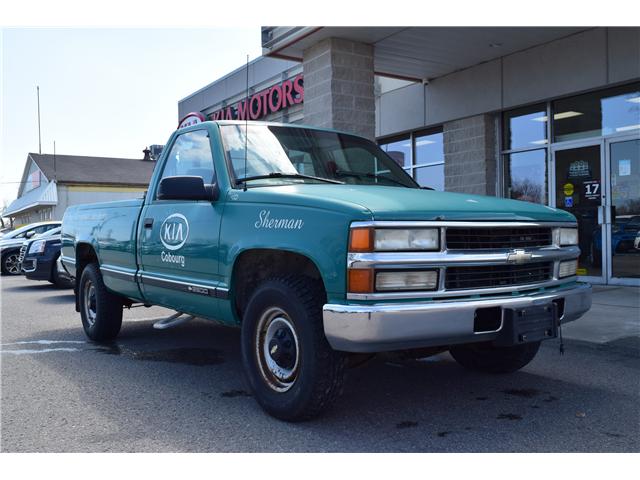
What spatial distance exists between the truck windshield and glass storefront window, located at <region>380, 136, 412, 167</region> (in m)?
8.12

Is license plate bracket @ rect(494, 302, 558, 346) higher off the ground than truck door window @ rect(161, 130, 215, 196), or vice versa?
truck door window @ rect(161, 130, 215, 196)

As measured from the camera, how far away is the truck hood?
3268 millimetres

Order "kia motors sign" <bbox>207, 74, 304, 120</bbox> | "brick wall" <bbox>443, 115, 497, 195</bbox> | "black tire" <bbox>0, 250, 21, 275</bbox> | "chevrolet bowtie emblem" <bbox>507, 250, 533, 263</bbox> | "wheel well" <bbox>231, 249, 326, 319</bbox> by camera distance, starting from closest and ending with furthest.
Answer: "chevrolet bowtie emblem" <bbox>507, 250, 533, 263</bbox> < "wheel well" <bbox>231, 249, 326, 319</bbox> < "brick wall" <bbox>443, 115, 497, 195</bbox> < "kia motors sign" <bbox>207, 74, 304, 120</bbox> < "black tire" <bbox>0, 250, 21, 275</bbox>

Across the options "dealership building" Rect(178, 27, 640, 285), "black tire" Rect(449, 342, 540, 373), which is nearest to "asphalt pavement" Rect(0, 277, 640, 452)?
"black tire" Rect(449, 342, 540, 373)

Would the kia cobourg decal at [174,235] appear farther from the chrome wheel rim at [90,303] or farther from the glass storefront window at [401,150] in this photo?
the glass storefront window at [401,150]

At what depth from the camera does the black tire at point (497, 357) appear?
14.8 ft

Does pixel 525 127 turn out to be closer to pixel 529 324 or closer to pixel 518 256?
pixel 518 256

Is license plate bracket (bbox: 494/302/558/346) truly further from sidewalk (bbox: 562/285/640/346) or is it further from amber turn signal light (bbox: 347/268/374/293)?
sidewalk (bbox: 562/285/640/346)

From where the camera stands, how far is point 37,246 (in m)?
12.4

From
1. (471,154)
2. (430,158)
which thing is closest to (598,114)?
(471,154)

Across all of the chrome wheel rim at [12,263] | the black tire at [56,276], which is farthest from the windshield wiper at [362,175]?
the chrome wheel rim at [12,263]

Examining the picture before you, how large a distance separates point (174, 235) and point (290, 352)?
156 centimetres

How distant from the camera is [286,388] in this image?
362cm

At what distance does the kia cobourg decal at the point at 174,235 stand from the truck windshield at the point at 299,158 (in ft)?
2.01
